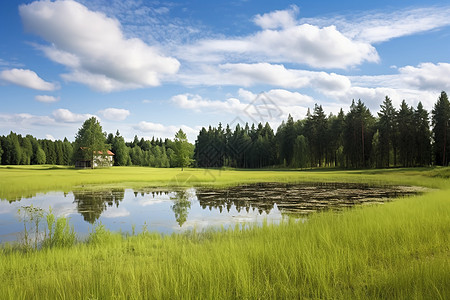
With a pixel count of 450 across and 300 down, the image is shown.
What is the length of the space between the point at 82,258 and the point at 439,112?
241ft

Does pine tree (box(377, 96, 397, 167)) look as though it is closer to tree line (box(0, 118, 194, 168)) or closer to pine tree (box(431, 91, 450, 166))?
pine tree (box(431, 91, 450, 166))

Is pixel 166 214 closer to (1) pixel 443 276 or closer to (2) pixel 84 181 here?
(1) pixel 443 276

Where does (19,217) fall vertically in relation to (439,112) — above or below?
below

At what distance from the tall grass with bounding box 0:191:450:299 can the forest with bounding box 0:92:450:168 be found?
60.9 metres

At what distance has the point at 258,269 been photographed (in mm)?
5691

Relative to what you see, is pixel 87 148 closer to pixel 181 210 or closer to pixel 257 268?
pixel 181 210

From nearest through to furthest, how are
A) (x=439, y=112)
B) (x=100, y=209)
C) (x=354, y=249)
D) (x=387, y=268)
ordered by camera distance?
(x=387, y=268), (x=354, y=249), (x=100, y=209), (x=439, y=112)

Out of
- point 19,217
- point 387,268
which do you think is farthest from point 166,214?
point 387,268

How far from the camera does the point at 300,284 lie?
5.14 metres

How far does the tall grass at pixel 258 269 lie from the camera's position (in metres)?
4.69

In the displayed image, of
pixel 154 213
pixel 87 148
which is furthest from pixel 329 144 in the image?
pixel 154 213

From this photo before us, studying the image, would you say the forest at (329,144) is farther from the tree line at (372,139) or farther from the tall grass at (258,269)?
the tall grass at (258,269)

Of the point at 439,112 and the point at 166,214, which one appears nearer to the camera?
the point at 166,214

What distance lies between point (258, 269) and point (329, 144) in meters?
74.7
